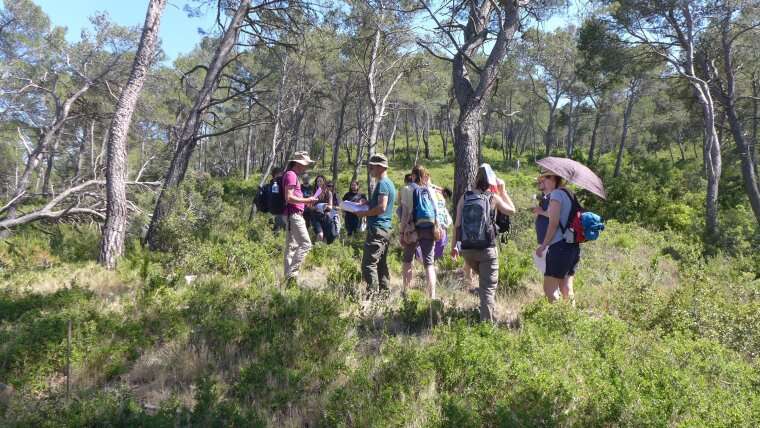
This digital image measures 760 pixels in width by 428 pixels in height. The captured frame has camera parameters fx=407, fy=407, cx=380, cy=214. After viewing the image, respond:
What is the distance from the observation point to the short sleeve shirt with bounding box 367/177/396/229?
449 cm

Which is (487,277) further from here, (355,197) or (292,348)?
(355,197)

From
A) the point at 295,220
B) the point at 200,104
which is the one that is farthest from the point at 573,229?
the point at 200,104

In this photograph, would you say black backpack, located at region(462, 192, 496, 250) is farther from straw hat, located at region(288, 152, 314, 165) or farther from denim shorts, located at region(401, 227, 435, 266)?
straw hat, located at region(288, 152, 314, 165)

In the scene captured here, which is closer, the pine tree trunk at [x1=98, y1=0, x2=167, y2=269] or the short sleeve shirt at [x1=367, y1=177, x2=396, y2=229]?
the short sleeve shirt at [x1=367, y1=177, x2=396, y2=229]

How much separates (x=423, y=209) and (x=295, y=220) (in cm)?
166

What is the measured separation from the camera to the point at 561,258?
380cm

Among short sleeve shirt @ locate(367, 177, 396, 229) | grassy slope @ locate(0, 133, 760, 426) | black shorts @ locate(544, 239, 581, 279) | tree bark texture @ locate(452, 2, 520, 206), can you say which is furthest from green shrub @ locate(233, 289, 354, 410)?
tree bark texture @ locate(452, 2, 520, 206)

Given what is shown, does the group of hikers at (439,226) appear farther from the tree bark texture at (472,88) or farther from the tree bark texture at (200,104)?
the tree bark texture at (200,104)

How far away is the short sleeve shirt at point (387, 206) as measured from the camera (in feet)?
14.7

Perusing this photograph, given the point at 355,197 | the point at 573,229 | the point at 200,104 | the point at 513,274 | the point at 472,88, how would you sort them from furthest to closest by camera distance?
the point at 355,197, the point at 200,104, the point at 472,88, the point at 513,274, the point at 573,229

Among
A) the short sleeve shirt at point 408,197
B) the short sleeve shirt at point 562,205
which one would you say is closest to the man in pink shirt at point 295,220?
the short sleeve shirt at point 408,197

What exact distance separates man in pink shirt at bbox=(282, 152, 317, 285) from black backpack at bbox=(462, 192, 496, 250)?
2.08 meters

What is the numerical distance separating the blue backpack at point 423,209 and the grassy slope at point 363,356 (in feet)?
2.94

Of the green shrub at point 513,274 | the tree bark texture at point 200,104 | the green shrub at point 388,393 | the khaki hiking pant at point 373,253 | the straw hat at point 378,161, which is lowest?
the green shrub at point 388,393
